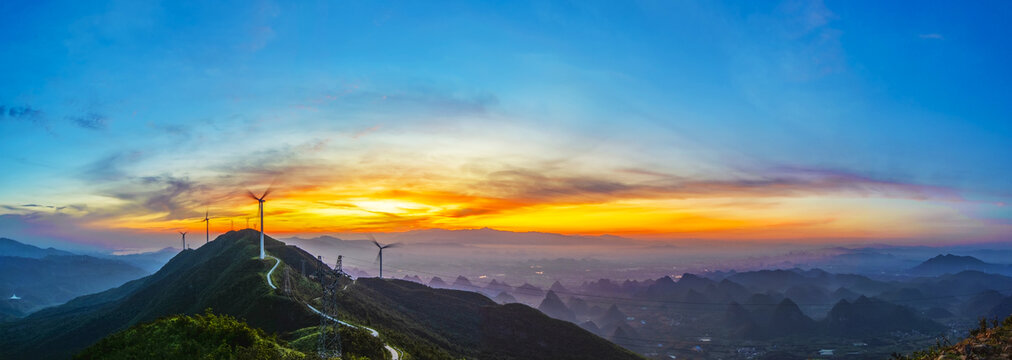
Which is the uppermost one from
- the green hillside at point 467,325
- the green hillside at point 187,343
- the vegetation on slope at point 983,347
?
the vegetation on slope at point 983,347

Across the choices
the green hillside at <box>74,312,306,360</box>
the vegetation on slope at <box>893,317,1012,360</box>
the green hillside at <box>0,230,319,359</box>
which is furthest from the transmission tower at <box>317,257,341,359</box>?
the vegetation on slope at <box>893,317,1012,360</box>

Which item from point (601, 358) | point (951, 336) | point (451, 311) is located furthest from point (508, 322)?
point (951, 336)

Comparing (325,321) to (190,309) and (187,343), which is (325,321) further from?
(190,309)

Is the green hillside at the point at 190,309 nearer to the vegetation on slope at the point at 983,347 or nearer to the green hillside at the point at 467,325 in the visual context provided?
the green hillside at the point at 467,325

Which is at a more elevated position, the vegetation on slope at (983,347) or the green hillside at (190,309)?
the vegetation on slope at (983,347)

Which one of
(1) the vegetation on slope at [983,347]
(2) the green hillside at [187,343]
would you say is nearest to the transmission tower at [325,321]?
(2) the green hillside at [187,343]

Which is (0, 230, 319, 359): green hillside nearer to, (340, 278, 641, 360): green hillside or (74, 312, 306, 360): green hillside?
(340, 278, 641, 360): green hillside

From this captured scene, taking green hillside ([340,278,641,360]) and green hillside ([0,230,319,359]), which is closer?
green hillside ([0,230,319,359])

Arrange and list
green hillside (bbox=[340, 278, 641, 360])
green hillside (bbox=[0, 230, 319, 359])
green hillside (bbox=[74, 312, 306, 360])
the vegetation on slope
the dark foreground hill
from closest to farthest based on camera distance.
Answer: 1. the vegetation on slope
2. green hillside (bbox=[74, 312, 306, 360])
3. green hillside (bbox=[0, 230, 319, 359])
4. the dark foreground hill
5. green hillside (bbox=[340, 278, 641, 360])

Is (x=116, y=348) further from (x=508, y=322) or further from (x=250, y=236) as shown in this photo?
(x=250, y=236)
